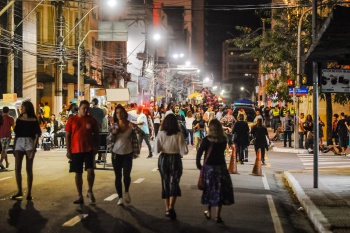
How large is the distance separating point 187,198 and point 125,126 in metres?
2.18

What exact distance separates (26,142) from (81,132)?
122 cm

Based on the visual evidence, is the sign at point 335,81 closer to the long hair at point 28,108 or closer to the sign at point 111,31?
the long hair at point 28,108

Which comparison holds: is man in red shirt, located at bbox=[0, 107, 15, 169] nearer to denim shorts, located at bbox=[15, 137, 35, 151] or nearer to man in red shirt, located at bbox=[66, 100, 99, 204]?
denim shorts, located at bbox=[15, 137, 35, 151]

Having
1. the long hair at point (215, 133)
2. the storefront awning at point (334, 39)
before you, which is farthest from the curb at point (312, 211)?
the storefront awning at point (334, 39)

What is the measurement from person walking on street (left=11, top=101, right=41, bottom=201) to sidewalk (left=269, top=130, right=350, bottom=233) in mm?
5253

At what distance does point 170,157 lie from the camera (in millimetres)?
10484

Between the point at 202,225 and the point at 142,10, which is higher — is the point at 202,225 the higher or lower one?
the lower one

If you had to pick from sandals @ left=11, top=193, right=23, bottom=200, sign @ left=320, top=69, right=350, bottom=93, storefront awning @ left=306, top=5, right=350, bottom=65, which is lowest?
sandals @ left=11, top=193, right=23, bottom=200

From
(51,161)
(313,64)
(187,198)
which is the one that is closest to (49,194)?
(187,198)

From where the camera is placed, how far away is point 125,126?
1168 centimetres

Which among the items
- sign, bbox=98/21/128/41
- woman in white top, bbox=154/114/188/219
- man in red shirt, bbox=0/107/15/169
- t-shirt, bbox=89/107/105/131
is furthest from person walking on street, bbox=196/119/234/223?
sign, bbox=98/21/128/41

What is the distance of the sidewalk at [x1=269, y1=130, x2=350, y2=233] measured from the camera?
9.75m

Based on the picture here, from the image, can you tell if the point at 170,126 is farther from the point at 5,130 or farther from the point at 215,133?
the point at 5,130

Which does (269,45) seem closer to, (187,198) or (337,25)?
(187,198)
